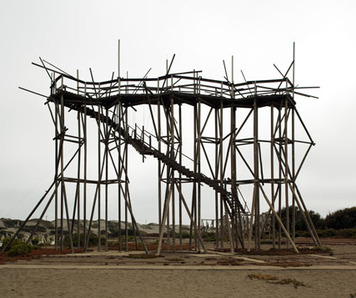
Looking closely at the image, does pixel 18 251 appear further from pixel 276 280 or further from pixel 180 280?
pixel 276 280

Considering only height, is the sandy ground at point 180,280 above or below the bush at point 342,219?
below

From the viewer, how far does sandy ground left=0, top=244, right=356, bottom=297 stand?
1673 centimetres

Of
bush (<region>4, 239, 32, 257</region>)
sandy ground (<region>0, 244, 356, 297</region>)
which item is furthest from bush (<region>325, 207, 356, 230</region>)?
bush (<region>4, 239, 32, 257</region>)

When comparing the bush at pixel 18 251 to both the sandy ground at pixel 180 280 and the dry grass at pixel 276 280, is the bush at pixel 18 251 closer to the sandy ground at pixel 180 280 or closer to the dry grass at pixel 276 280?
the sandy ground at pixel 180 280

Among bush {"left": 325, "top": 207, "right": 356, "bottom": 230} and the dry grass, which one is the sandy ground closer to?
the dry grass

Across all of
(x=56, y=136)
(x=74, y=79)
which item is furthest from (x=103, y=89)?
(x=56, y=136)

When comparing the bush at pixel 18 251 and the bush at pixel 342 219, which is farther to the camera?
the bush at pixel 342 219

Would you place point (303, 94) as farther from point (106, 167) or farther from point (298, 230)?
point (298, 230)

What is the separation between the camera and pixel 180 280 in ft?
63.1

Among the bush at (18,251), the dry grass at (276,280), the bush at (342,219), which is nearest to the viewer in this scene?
the dry grass at (276,280)

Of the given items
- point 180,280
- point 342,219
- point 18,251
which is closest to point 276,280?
point 180,280

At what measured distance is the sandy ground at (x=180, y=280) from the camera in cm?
1673

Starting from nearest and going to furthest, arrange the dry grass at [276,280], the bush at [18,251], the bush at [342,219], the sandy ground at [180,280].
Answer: the sandy ground at [180,280]
the dry grass at [276,280]
the bush at [18,251]
the bush at [342,219]

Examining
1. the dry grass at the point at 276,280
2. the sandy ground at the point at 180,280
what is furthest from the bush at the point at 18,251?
the dry grass at the point at 276,280
